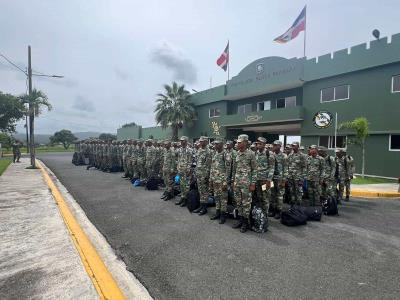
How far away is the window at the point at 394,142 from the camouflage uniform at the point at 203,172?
42.4ft

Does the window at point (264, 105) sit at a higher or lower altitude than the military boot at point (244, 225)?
higher

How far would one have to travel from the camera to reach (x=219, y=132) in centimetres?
2900

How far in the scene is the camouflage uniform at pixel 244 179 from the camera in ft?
20.0

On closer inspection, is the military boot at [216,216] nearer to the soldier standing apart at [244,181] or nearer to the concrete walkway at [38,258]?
the soldier standing apart at [244,181]

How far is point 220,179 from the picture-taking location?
682 cm

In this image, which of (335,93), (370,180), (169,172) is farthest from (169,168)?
(335,93)

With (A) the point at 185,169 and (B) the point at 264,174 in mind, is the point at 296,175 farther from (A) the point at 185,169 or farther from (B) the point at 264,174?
(A) the point at 185,169

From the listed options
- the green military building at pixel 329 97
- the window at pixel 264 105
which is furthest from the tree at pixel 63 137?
the window at pixel 264 105

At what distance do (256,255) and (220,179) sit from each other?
2.50 meters

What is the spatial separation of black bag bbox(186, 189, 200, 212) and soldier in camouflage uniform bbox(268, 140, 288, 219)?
1.94 metres

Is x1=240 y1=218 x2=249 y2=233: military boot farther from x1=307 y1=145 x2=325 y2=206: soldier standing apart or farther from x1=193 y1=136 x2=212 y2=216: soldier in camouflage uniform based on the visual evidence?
x1=307 y1=145 x2=325 y2=206: soldier standing apart

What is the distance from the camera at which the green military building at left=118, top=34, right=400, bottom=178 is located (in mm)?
15828

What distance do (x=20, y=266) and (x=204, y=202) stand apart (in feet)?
14.8

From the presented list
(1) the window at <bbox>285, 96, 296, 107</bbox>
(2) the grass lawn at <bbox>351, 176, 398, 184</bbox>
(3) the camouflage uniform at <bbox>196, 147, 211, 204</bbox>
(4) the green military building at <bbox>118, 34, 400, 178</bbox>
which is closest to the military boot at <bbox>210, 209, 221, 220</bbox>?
(3) the camouflage uniform at <bbox>196, 147, 211, 204</bbox>
